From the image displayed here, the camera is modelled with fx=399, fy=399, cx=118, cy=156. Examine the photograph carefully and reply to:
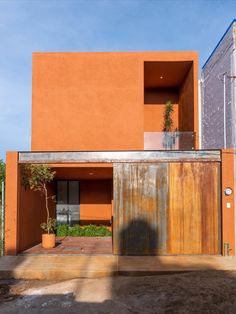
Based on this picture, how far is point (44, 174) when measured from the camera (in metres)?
13.2

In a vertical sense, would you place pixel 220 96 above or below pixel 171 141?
above

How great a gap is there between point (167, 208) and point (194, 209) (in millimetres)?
829

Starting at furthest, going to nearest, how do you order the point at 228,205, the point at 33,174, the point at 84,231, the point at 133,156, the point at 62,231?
1. the point at 62,231
2. the point at 84,231
3. the point at 33,174
4. the point at 133,156
5. the point at 228,205

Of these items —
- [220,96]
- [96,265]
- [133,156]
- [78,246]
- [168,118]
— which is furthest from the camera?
[168,118]

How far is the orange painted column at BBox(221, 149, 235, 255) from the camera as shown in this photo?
39.2 feet

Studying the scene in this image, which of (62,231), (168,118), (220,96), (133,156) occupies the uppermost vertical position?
(220,96)

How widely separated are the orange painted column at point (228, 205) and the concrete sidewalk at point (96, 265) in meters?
0.52

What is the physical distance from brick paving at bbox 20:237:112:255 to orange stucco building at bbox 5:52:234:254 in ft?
1.94

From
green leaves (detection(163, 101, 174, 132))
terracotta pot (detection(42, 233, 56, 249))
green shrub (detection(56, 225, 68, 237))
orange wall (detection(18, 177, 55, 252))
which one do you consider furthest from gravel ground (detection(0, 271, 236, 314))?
green leaves (detection(163, 101, 174, 132))

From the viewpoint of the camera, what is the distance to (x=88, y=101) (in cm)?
1595

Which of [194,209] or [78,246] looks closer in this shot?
[194,209]

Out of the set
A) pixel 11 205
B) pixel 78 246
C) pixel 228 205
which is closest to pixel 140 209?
pixel 228 205

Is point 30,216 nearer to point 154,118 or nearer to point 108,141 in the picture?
point 108,141

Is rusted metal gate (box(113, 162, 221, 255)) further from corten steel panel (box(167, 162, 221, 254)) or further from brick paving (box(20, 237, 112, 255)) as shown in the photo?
brick paving (box(20, 237, 112, 255))
